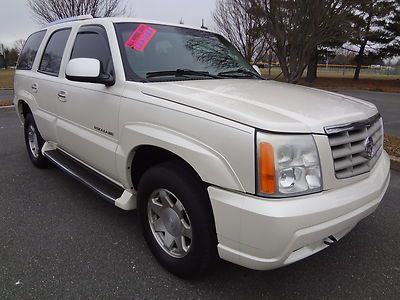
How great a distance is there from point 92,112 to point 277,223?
1.93 meters

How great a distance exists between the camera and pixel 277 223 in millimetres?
1806

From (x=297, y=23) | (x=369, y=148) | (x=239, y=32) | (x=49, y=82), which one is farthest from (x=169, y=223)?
(x=239, y=32)

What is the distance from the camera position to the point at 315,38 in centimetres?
838

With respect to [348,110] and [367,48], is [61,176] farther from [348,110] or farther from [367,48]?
[367,48]

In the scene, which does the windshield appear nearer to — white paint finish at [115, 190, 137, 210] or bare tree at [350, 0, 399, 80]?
white paint finish at [115, 190, 137, 210]

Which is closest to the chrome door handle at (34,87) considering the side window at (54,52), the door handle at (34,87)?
the door handle at (34,87)

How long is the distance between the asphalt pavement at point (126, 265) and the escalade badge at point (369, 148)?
37.0 inches

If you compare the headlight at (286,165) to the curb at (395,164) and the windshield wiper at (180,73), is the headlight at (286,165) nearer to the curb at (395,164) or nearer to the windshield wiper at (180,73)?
the windshield wiper at (180,73)

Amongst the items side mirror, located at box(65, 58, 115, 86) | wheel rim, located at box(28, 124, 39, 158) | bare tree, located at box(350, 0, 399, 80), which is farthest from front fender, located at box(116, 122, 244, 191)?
bare tree, located at box(350, 0, 399, 80)

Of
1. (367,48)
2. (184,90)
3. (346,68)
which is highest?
(184,90)

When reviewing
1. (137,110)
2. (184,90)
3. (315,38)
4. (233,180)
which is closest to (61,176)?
(137,110)

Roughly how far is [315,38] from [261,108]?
284 inches

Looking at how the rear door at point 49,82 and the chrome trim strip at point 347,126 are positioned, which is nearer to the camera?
the chrome trim strip at point 347,126

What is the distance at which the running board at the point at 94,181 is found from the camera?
9.12ft
